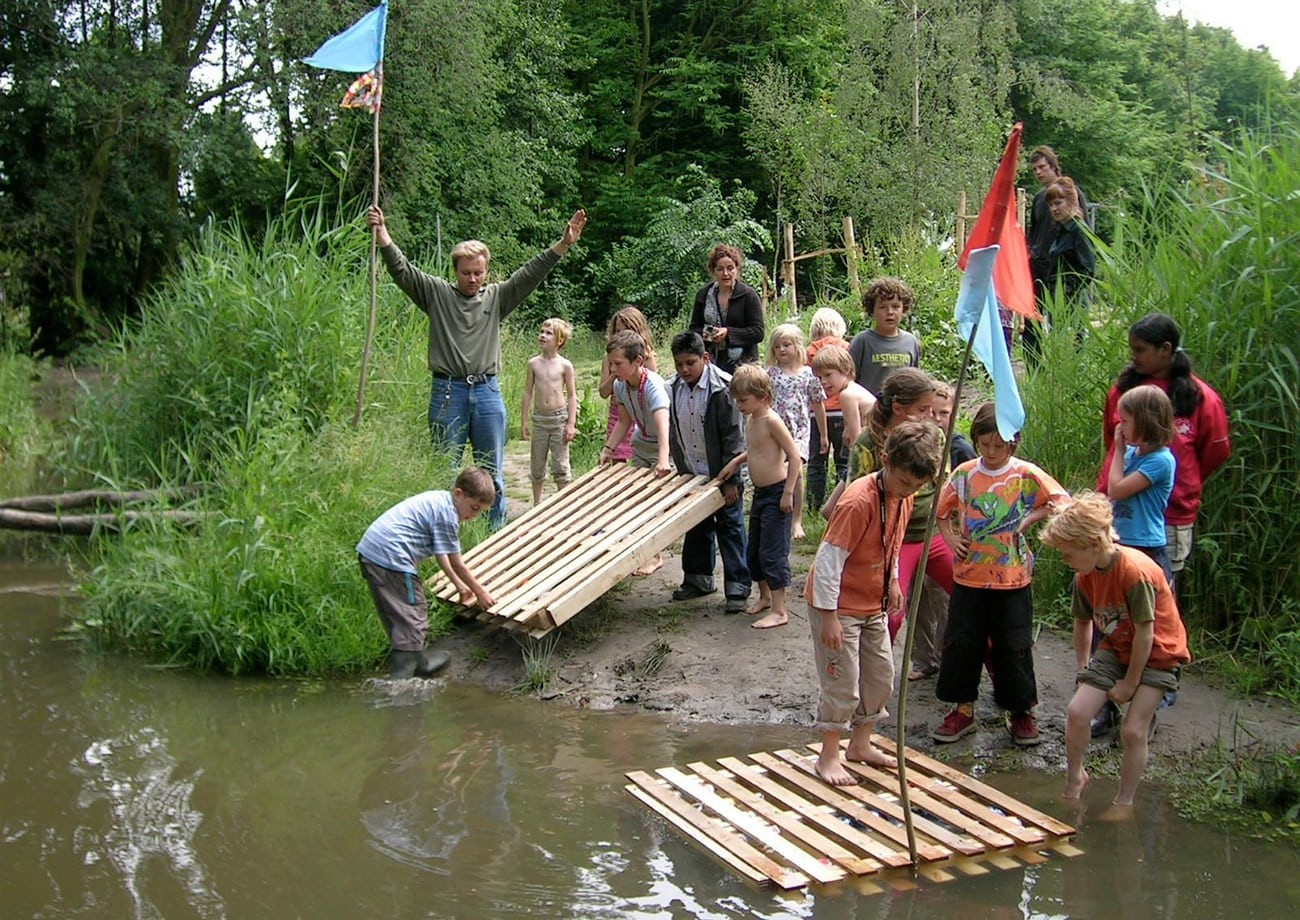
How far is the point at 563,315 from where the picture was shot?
2448 centimetres

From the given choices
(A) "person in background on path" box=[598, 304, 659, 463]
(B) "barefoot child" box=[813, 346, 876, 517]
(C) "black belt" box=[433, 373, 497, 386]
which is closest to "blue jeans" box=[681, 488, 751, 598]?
(B) "barefoot child" box=[813, 346, 876, 517]

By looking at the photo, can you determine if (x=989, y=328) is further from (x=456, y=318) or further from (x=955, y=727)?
(x=456, y=318)

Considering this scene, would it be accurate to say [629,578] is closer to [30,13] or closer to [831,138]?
[30,13]

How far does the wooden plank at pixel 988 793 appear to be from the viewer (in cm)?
463

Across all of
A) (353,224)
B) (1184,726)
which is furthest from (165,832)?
(353,224)

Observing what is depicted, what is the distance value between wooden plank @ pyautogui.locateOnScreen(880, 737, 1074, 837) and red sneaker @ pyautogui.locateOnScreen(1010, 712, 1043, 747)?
452 millimetres

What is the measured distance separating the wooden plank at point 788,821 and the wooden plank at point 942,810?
38 centimetres

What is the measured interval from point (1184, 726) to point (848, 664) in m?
1.75

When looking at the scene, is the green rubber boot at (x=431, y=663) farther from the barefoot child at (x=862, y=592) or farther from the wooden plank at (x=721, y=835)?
the barefoot child at (x=862, y=592)

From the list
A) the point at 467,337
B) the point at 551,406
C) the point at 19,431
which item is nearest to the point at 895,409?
the point at 467,337

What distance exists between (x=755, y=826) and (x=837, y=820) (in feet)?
1.05

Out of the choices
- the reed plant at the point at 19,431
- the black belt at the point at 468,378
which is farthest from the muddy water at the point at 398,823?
the reed plant at the point at 19,431

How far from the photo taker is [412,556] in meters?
6.77

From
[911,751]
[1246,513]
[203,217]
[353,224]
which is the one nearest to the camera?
[911,751]
